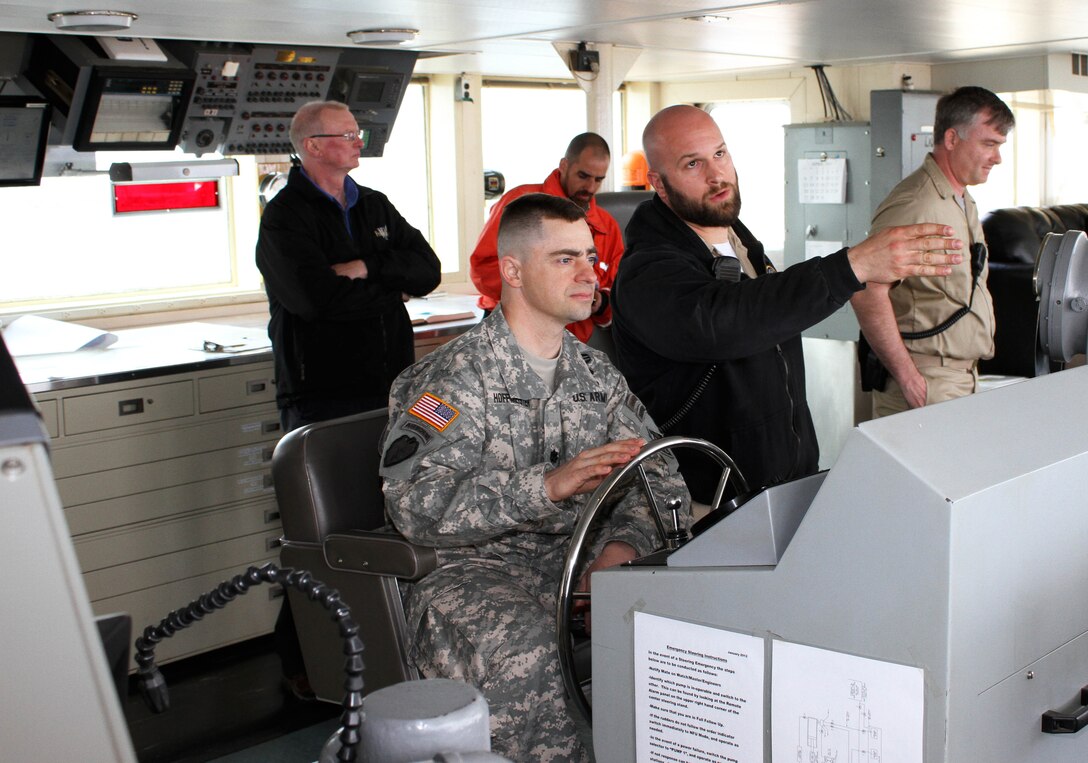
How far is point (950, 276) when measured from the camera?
3.49 metres

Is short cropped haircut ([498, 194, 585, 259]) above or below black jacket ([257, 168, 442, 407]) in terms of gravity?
above

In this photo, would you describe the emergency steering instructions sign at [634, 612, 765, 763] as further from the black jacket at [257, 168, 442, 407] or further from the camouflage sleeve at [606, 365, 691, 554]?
the black jacket at [257, 168, 442, 407]

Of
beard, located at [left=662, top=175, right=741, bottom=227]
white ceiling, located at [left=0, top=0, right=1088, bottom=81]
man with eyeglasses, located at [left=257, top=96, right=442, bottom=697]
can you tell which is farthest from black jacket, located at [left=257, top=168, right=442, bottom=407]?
beard, located at [left=662, top=175, right=741, bottom=227]

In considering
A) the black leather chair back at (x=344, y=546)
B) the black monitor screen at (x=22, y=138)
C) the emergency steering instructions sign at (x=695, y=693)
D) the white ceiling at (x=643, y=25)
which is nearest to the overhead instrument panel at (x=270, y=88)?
the white ceiling at (x=643, y=25)

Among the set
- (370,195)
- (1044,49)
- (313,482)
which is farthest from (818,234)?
(313,482)

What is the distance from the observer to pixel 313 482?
2.58 m

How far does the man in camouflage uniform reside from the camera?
2188mm

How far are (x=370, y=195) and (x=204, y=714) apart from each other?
69.7 inches

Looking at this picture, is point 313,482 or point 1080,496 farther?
point 313,482

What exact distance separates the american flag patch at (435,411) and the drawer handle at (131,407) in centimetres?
180

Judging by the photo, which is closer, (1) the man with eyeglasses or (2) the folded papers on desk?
(1) the man with eyeglasses

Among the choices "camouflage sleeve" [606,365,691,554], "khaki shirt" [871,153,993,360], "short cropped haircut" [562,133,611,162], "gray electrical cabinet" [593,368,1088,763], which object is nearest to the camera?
"gray electrical cabinet" [593,368,1088,763]

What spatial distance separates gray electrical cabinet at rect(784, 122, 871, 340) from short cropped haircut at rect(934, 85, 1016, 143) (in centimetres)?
257

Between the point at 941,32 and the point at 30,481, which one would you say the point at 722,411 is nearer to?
the point at 30,481
